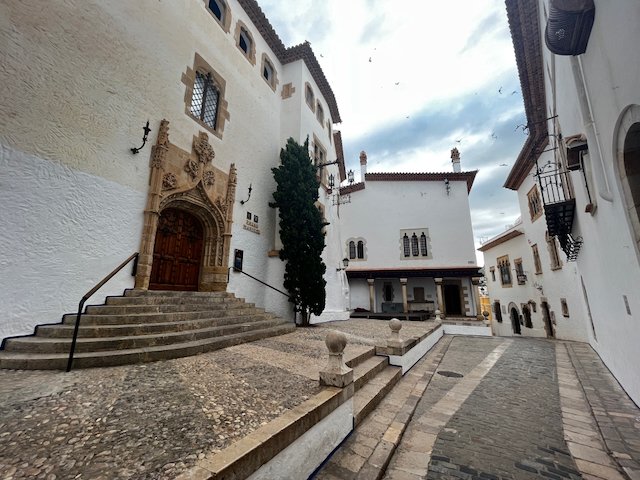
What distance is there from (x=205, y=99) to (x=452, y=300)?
65.0 ft

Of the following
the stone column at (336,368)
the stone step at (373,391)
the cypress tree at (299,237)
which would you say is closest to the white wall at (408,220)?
the cypress tree at (299,237)

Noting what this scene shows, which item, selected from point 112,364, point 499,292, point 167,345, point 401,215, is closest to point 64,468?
point 112,364

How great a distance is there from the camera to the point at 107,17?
18.3 feet

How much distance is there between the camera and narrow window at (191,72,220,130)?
7680mm

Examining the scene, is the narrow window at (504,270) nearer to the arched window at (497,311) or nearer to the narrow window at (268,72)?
the arched window at (497,311)

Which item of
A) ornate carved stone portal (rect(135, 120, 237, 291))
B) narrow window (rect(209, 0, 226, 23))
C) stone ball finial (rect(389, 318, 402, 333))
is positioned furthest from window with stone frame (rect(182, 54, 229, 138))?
stone ball finial (rect(389, 318, 402, 333))

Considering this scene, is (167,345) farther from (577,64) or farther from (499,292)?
(499,292)

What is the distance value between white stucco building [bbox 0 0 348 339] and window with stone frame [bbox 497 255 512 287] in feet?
58.3

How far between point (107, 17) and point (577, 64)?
9116 millimetres

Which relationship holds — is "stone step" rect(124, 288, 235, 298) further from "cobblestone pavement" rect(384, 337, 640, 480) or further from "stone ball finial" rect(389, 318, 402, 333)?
"cobblestone pavement" rect(384, 337, 640, 480)

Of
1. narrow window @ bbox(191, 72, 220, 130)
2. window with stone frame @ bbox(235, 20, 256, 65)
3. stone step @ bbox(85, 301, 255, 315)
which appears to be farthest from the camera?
window with stone frame @ bbox(235, 20, 256, 65)

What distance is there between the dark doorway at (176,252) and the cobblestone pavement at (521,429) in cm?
616

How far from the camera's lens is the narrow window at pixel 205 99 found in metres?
7.68

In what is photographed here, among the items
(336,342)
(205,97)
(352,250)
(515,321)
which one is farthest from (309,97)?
(515,321)
